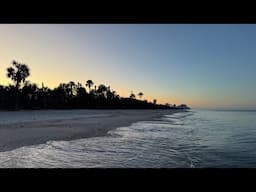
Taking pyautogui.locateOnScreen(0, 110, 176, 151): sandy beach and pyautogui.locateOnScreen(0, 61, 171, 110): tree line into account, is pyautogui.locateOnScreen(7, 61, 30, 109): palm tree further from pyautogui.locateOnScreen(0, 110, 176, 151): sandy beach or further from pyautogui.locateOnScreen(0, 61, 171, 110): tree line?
pyautogui.locateOnScreen(0, 110, 176, 151): sandy beach

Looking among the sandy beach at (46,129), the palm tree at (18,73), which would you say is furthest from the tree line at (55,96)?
the sandy beach at (46,129)

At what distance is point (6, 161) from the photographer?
236 inches

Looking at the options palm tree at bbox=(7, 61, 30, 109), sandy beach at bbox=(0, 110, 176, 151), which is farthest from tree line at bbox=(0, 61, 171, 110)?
sandy beach at bbox=(0, 110, 176, 151)

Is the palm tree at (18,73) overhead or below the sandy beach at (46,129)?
overhead

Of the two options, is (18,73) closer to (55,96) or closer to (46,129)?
(55,96)

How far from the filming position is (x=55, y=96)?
5597 centimetres

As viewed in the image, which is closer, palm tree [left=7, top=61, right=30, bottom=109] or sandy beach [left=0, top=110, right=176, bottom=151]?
sandy beach [left=0, top=110, right=176, bottom=151]

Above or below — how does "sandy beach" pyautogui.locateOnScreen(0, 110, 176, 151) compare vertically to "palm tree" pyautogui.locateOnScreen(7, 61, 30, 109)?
below

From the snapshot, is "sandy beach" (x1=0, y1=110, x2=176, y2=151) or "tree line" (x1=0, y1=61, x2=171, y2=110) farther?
"tree line" (x1=0, y1=61, x2=171, y2=110)

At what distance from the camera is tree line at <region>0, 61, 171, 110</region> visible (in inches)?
1839

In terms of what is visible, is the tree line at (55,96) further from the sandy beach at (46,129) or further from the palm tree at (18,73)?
the sandy beach at (46,129)

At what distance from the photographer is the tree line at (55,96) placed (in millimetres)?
46719
